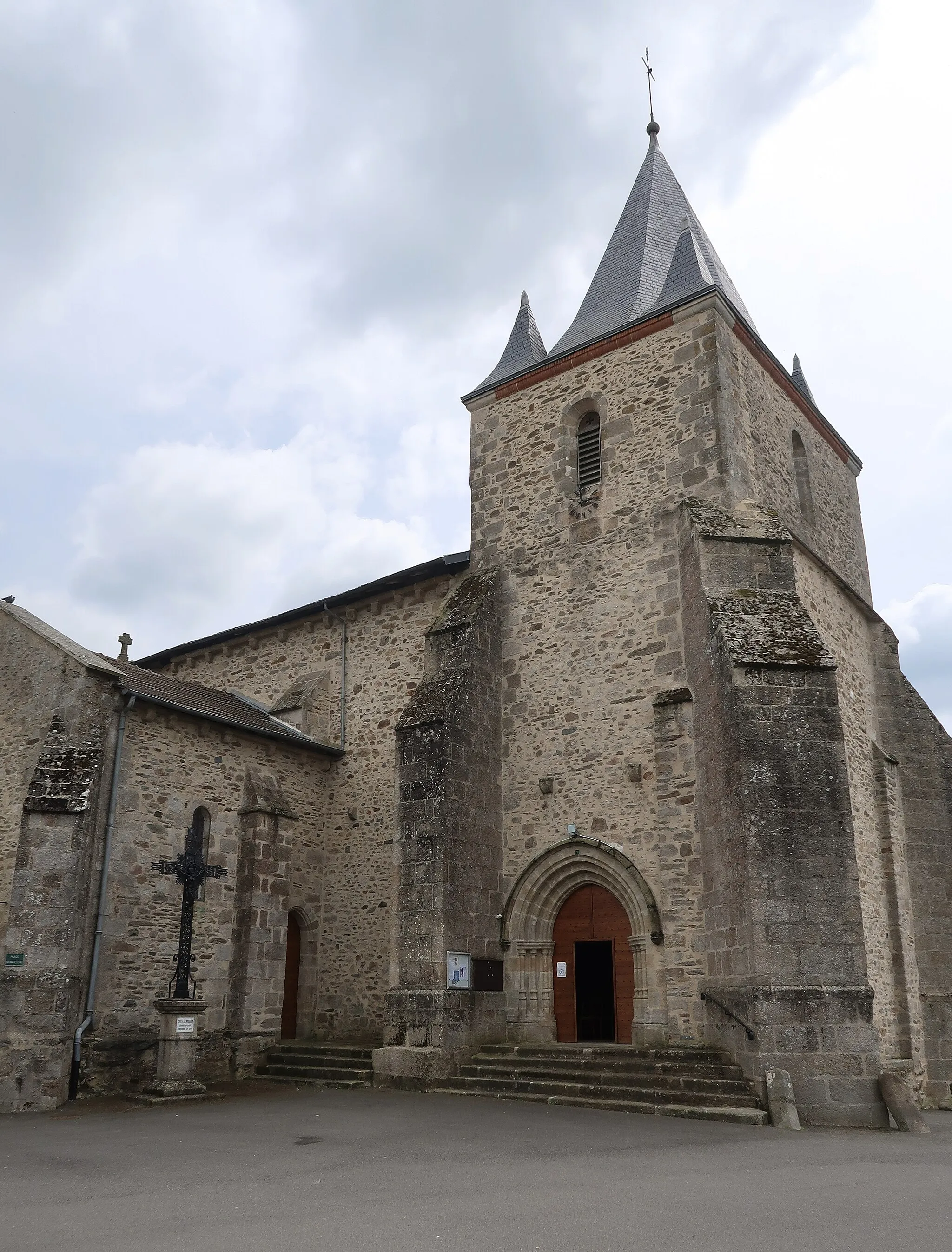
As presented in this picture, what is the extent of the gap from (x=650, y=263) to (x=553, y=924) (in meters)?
11.7

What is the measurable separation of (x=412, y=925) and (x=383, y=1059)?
1.64 m

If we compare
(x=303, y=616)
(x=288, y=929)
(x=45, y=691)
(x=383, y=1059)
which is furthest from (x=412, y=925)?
(x=303, y=616)

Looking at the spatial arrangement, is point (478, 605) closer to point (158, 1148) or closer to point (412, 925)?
point (412, 925)

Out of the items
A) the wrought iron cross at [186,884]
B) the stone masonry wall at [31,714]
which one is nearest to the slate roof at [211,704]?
the stone masonry wall at [31,714]

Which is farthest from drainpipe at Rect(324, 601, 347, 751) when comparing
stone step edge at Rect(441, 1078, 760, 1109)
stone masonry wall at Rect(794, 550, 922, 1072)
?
stone masonry wall at Rect(794, 550, 922, 1072)

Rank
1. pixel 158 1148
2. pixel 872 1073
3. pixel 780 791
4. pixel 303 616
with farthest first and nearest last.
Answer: pixel 303 616
pixel 780 791
pixel 872 1073
pixel 158 1148

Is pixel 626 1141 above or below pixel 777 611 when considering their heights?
below

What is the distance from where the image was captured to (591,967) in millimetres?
13031

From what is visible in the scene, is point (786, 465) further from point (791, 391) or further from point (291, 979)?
point (291, 979)

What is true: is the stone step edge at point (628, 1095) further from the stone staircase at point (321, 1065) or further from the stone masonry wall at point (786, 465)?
the stone masonry wall at point (786, 465)

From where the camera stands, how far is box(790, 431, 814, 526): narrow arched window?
1619cm

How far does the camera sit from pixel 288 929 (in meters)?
15.4

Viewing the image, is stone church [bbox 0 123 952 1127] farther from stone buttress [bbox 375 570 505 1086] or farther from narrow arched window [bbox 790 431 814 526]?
narrow arched window [bbox 790 431 814 526]

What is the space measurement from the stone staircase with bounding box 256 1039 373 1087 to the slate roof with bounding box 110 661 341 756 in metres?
4.60
